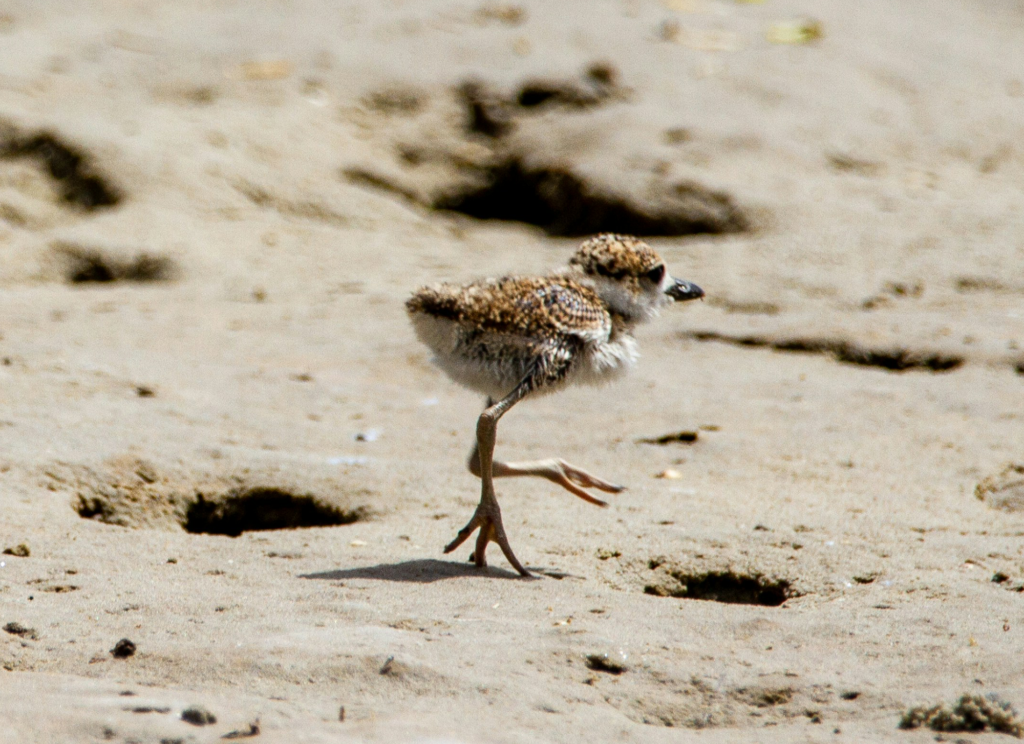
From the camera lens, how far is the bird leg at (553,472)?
5.09 metres

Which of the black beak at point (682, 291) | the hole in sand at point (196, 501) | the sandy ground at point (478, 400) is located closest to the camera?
the sandy ground at point (478, 400)

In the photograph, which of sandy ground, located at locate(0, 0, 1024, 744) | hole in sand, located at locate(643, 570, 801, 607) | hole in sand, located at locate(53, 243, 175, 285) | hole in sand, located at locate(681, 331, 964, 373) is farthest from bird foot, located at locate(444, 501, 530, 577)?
hole in sand, located at locate(53, 243, 175, 285)

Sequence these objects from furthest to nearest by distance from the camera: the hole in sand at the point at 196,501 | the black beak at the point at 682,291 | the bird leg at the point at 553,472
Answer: the black beak at the point at 682,291
the hole in sand at the point at 196,501
the bird leg at the point at 553,472

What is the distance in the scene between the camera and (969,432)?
625cm

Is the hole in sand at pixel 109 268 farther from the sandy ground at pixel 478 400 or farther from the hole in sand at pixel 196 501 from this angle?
the hole in sand at pixel 196 501

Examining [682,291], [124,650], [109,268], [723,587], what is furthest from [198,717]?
[109,268]

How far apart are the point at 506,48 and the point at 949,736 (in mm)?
9709

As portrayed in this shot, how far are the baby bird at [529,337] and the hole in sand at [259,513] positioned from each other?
2.48ft

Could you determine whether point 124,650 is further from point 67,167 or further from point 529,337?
point 67,167

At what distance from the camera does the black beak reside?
5566 mm

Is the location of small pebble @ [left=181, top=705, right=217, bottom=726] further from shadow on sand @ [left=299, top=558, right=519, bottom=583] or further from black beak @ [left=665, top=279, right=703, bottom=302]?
black beak @ [left=665, top=279, right=703, bottom=302]

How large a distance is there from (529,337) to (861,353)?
10.4 feet

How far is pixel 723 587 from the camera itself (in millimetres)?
4645

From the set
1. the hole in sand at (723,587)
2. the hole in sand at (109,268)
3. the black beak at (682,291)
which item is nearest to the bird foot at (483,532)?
the hole in sand at (723,587)
